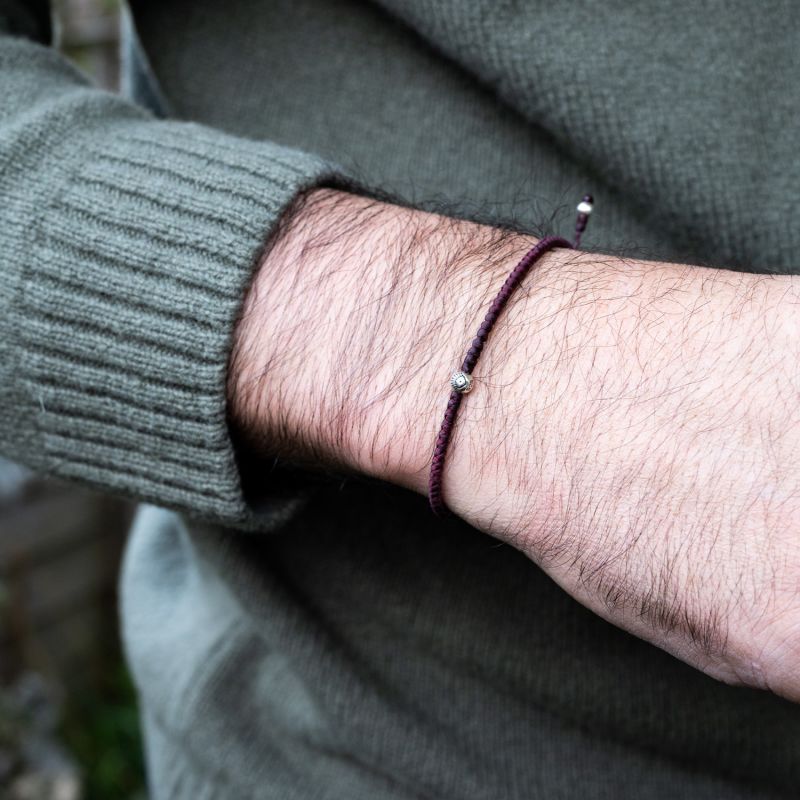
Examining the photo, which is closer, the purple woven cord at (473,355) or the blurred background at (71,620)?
the purple woven cord at (473,355)

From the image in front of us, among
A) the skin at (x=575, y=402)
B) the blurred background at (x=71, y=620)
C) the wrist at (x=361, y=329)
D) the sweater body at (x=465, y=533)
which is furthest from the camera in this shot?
the blurred background at (x=71, y=620)

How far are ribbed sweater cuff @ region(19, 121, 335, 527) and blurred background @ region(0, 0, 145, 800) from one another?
1.90 meters

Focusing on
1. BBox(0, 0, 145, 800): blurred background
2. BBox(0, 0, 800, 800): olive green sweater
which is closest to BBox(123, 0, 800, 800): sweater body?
BBox(0, 0, 800, 800): olive green sweater

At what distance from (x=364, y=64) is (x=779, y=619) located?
78cm

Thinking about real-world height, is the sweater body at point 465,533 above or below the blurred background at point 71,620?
above

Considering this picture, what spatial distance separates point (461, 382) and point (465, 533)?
38 cm

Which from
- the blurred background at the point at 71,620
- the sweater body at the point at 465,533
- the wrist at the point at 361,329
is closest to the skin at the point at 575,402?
the wrist at the point at 361,329

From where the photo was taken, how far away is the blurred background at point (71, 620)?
2.58m

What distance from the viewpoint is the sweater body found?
0.91 metres

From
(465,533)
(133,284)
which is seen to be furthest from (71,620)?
(133,284)


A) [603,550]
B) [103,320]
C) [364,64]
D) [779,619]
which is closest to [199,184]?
[103,320]

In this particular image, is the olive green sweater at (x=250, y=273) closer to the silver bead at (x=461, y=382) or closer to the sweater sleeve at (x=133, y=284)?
the sweater sleeve at (x=133, y=284)

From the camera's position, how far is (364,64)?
1.05 metres

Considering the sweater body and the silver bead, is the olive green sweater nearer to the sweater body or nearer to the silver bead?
the sweater body
